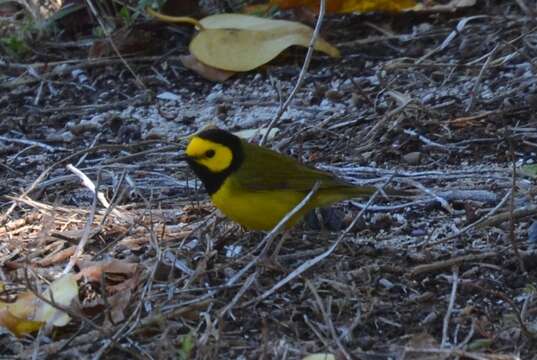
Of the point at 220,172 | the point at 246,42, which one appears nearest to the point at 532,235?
the point at 220,172

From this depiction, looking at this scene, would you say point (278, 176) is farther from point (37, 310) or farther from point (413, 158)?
point (37, 310)

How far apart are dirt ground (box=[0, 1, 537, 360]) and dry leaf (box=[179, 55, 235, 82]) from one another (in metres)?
0.05

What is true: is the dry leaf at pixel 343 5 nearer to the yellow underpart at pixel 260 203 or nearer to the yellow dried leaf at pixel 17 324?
the yellow underpart at pixel 260 203

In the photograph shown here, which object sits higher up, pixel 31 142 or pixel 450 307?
pixel 450 307

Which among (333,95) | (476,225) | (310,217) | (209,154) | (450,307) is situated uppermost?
(209,154)

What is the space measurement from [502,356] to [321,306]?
63 centimetres

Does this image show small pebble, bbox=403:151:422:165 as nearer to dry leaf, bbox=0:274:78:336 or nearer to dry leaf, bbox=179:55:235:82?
dry leaf, bbox=179:55:235:82

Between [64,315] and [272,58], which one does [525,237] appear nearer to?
[64,315]

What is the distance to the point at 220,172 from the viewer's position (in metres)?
4.57

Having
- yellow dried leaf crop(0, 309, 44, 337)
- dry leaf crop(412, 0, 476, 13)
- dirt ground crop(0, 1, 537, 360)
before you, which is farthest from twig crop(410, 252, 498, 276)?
dry leaf crop(412, 0, 476, 13)

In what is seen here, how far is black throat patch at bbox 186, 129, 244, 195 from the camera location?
454cm

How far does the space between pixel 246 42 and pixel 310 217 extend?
5.54ft

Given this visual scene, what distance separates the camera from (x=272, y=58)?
6.26 metres

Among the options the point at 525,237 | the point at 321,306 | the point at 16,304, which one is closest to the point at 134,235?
the point at 16,304
